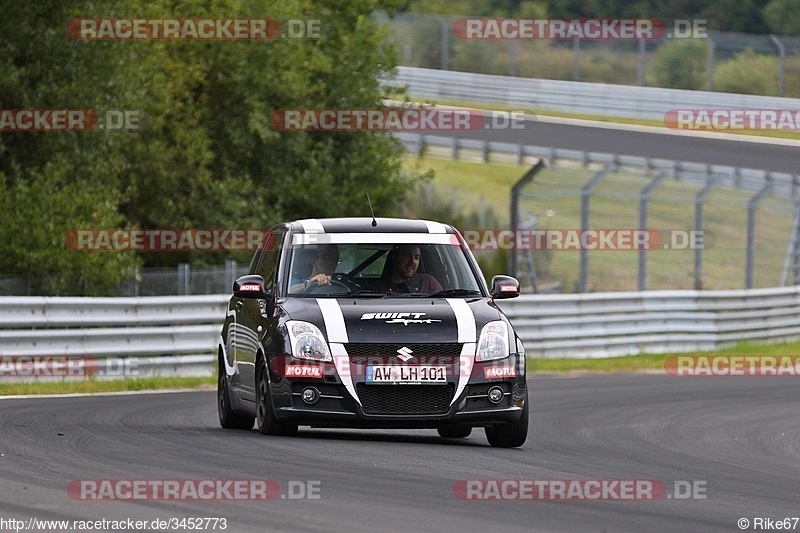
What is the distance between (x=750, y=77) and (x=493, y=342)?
38.0 m

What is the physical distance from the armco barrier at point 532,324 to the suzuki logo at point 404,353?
7643 millimetres

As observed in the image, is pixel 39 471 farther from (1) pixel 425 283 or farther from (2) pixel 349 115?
(2) pixel 349 115

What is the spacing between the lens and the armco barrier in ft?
56.9

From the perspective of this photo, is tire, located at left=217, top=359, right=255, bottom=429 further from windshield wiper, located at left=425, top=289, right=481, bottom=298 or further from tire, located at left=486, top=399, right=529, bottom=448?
tire, located at left=486, top=399, right=529, bottom=448

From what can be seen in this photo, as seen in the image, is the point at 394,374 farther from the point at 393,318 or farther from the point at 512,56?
the point at 512,56

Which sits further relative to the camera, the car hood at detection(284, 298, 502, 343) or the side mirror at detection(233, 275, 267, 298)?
the side mirror at detection(233, 275, 267, 298)

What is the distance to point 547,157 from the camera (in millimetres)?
38438

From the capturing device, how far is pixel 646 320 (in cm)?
2405

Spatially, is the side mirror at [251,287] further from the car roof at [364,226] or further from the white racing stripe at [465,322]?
the white racing stripe at [465,322]

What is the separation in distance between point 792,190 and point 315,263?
63.9ft

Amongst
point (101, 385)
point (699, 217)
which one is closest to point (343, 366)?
point (101, 385)

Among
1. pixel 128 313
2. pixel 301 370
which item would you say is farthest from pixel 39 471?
pixel 128 313

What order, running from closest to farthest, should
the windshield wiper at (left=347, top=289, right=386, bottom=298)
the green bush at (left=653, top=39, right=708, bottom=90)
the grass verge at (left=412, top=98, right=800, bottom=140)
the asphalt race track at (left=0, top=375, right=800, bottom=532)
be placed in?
the asphalt race track at (left=0, top=375, right=800, bottom=532), the windshield wiper at (left=347, top=289, right=386, bottom=298), the grass verge at (left=412, top=98, right=800, bottom=140), the green bush at (left=653, top=39, right=708, bottom=90)

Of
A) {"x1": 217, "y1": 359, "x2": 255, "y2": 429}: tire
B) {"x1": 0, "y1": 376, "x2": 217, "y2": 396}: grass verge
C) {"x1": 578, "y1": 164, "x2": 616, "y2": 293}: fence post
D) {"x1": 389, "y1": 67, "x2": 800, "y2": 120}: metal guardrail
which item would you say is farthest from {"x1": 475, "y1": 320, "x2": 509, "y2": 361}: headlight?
{"x1": 389, "y1": 67, "x2": 800, "y2": 120}: metal guardrail
